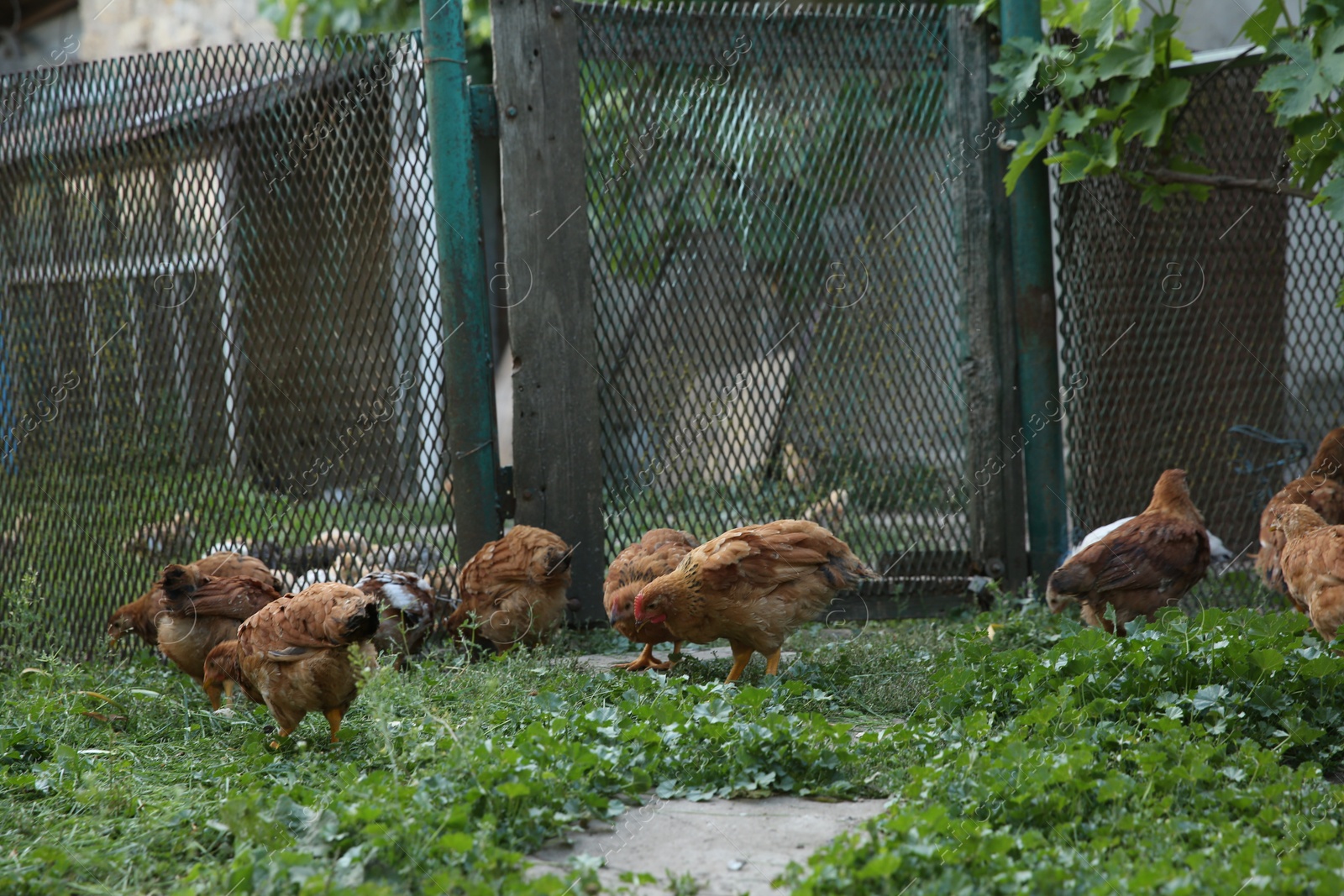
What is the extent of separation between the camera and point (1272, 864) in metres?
2.75

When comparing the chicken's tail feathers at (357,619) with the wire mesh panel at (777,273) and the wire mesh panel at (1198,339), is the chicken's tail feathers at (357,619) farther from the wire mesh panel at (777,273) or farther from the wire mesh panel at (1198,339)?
the wire mesh panel at (1198,339)

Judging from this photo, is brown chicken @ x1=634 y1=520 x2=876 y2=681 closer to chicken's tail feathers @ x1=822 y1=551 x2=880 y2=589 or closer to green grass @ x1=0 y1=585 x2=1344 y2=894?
chicken's tail feathers @ x1=822 y1=551 x2=880 y2=589

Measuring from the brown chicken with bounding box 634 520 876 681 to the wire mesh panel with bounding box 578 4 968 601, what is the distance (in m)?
1.33

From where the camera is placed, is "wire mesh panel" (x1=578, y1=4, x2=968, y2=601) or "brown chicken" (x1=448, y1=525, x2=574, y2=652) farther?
"wire mesh panel" (x1=578, y1=4, x2=968, y2=601)

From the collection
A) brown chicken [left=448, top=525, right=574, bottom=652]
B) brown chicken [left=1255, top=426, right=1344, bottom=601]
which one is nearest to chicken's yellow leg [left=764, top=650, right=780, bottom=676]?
brown chicken [left=448, top=525, right=574, bottom=652]

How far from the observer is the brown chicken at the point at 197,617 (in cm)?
517

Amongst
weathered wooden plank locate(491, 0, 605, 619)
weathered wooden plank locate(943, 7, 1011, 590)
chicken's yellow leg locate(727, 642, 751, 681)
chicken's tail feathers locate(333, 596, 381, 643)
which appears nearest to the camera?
chicken's tail feathers locate(333, 596, 381, 643)

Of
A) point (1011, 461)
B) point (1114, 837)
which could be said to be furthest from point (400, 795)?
point (1011, 461)

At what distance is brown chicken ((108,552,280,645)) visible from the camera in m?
5.50

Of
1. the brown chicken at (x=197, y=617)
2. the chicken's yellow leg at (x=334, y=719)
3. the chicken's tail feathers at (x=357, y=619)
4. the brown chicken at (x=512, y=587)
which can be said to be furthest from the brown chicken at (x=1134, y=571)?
the brown chicken at (x=197, y=617)

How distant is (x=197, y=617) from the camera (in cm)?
519

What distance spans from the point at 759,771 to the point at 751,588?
52.8 inches

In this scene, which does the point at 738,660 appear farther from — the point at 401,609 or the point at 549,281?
the point at 549,281

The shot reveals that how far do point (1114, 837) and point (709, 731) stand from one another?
1.35m
